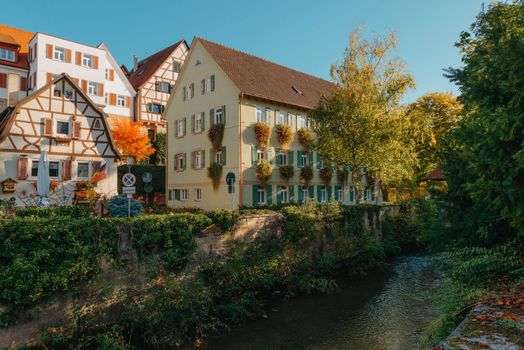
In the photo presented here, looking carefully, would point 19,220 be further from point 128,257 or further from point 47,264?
point 128,257

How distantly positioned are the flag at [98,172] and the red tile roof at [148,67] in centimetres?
1667

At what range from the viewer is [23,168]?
840 inches

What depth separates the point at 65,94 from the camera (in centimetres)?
2298

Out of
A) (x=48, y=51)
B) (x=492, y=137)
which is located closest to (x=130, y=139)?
(x=48, y=51)

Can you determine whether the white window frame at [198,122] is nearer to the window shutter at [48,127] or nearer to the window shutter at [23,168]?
the window shutter at [48,127]

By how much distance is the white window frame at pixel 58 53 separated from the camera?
103ft

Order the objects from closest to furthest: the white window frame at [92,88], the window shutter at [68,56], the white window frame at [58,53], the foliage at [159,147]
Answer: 1. the white window frame at [58,53]
2. the window shutter at [68,56]
3. the white window frame at [92,88]
4. the foliage at [159,147]

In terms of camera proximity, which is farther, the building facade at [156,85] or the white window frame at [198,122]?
the building facade at [156,85]

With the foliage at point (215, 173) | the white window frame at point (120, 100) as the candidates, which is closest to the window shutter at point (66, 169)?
the foliage at point (215, 173)

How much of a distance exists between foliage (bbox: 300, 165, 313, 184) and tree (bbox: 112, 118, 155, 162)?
16.7 metres

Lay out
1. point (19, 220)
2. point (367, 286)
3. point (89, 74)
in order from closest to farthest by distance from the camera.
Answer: point (19, 220), point (367, 286), point (89, 74)

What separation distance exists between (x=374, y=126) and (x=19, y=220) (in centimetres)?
1646

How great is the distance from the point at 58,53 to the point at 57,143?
44.0ft

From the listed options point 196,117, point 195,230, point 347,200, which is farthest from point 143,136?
point 195,230
